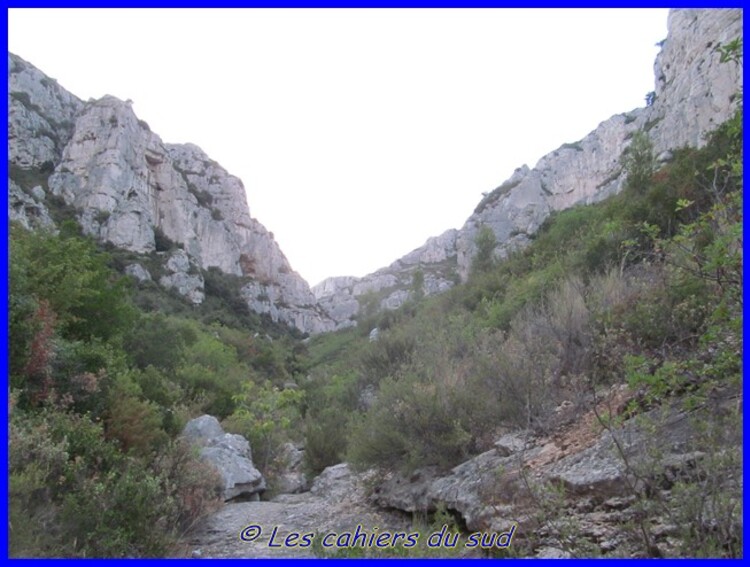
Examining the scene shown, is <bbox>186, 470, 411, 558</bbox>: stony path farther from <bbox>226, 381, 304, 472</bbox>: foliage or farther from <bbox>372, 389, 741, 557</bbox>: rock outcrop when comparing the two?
<bbox>226, 381, 304, 472</bbox>: foliage

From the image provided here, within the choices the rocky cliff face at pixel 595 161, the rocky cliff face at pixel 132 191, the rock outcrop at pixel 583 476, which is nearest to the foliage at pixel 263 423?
the rock outcrop at pixel 583 476

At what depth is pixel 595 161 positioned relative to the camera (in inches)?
2026

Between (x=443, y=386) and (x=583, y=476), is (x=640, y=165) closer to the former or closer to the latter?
(x=443, y=386)

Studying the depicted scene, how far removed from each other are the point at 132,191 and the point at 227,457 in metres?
40.3

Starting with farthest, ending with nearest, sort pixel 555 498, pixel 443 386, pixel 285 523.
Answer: pixel 443 386 → pixel 285 523 → pixel 555 498

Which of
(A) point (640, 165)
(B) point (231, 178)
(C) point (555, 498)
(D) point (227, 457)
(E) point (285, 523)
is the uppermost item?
(B) point (231, 178)

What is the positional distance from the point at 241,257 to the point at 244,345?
102ft

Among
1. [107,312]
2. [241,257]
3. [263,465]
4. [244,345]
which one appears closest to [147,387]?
[107,312]

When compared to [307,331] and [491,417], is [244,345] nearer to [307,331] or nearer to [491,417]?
[491,417]

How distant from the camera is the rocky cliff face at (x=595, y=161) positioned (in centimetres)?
2833

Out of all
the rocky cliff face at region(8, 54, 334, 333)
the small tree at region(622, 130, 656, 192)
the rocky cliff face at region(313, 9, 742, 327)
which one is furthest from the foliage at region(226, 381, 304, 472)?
the rocky cliff face at region(8, 54, 334, 333)

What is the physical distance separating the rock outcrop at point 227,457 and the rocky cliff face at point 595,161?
946 centimetres

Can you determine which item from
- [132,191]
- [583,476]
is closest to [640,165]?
[583,476]

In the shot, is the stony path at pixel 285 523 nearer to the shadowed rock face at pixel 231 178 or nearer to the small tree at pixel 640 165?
the small tree at pixel 640 165
